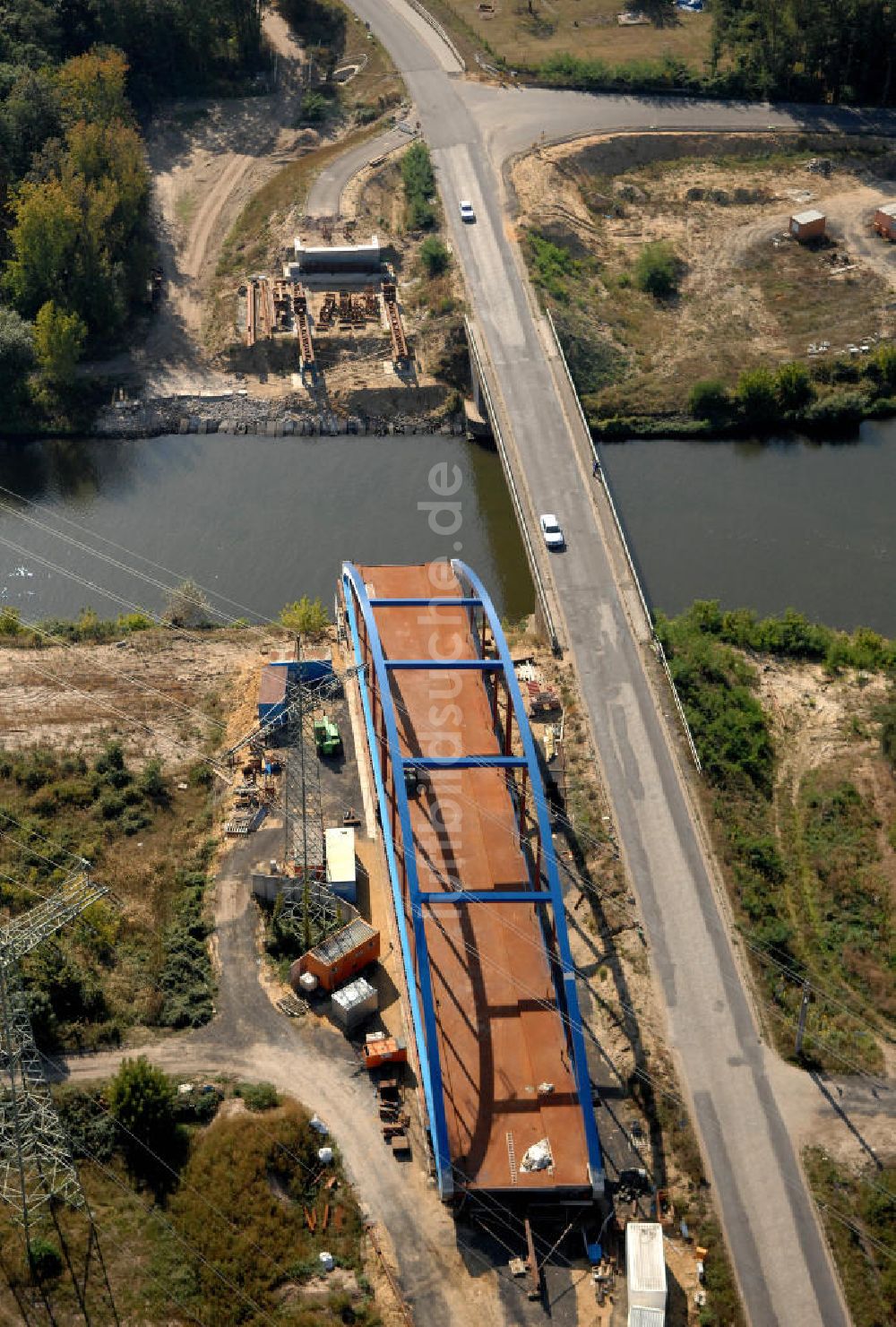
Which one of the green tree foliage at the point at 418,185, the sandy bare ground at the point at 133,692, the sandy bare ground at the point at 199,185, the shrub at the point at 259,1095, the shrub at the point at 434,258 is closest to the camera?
the shrub at the point at 259,1095

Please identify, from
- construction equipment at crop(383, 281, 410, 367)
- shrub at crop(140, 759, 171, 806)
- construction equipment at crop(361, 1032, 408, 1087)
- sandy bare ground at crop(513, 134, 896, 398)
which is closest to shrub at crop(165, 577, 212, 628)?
shrub at crop(140, 759, 171, 806)

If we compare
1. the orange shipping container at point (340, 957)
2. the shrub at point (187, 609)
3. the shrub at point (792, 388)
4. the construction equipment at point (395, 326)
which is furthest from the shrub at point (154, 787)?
the shrub at point (792, 388)

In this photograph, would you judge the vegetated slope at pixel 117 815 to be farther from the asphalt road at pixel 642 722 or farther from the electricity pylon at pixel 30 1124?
the asphalt road at pixel 642 722

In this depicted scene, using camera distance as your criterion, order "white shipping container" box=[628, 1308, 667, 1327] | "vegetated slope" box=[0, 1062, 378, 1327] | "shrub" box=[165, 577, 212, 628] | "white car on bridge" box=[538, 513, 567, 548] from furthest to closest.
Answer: "shrub" box=[165, 577, 212, 628] < "white car on bridge" box=[538, 513, 567, 548] < "white shipping container" box=[628, 1308, 667, 1327] < "vegetated slope" box=[0, 1062, 378, 1327]

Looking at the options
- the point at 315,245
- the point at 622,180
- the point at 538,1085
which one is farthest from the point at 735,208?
the point at 538,1085

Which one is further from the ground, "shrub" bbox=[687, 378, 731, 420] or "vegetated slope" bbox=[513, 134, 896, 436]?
"vegetated slope" bbox=[513, 134, 896, 436]

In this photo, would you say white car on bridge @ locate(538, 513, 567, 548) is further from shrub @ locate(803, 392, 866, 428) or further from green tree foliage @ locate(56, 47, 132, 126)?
green tree foliage @ locate(56, 47, 132, 126)
